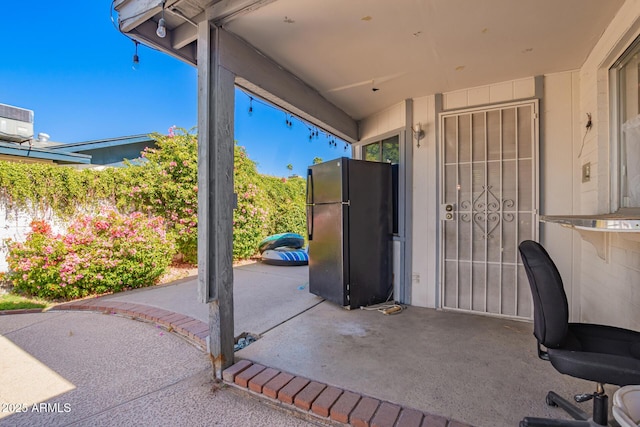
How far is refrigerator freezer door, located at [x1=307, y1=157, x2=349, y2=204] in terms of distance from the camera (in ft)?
11.2

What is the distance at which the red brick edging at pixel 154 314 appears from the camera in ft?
8.80

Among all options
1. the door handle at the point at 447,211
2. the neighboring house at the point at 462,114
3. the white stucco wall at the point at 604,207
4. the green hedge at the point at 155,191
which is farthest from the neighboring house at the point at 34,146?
the white stucco wall at the point at 604,207

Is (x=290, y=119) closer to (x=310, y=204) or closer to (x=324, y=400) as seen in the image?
(x=310, y=204)

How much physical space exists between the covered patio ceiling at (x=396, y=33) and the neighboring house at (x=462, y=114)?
13 mm

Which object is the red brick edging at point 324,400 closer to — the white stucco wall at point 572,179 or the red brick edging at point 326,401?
the red brick edging at point 326,401

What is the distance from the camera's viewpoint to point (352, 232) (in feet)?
Answer: 11.3

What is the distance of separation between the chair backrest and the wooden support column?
1.88 meters

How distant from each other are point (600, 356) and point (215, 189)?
2244 millimetres

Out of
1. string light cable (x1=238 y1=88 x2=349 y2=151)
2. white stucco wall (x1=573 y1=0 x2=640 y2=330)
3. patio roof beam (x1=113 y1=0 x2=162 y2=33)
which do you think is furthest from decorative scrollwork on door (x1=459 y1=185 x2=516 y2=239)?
patio roof beam (x1=113 y1=0 x2=162 y2=33)

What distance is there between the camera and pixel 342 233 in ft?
11.1

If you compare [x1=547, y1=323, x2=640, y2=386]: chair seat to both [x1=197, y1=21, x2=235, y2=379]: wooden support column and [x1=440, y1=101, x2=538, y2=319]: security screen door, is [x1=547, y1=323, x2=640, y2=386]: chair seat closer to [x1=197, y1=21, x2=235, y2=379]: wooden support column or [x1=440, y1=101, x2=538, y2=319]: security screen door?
[x1=440, y1=101, x2=538, y2=319]: security screen door

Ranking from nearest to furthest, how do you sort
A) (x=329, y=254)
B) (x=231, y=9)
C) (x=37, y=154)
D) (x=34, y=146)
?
(x=231, y=9)
(x=329, y=254)
(x=37, y=154)
(x=34, y=146)

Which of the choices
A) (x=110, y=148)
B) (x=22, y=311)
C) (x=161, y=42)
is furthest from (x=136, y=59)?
(x=110, y=148)

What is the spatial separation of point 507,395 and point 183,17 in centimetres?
329
